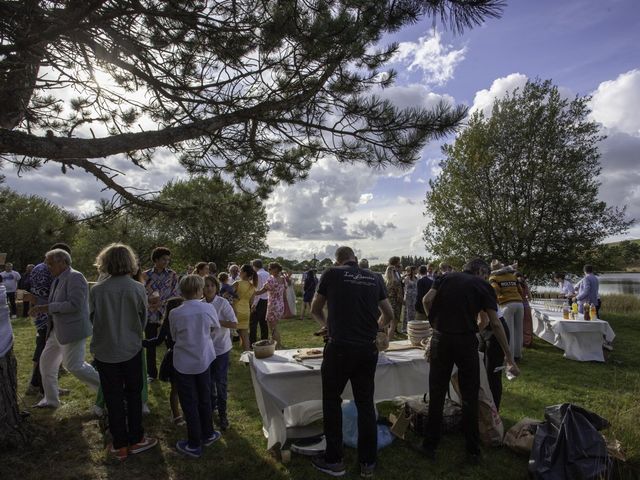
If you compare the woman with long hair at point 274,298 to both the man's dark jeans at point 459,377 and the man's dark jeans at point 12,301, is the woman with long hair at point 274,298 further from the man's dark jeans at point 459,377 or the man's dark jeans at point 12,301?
the man's dark jeans at point 12,301

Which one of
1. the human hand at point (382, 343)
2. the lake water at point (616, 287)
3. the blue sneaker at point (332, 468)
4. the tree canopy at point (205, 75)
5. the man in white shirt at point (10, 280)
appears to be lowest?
the lake water at point (616, 287)

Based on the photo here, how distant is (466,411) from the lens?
11.5ft

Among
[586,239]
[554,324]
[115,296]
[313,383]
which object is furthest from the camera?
[586,239]

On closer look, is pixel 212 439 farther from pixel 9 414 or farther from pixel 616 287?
pixel 616 287

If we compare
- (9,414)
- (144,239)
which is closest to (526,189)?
(9,414)

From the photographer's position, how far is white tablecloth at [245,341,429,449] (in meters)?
3.56

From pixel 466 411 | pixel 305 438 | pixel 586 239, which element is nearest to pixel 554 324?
pixel 466 411

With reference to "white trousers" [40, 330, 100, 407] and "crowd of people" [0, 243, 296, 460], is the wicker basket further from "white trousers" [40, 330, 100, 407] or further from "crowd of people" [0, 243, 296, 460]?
"white trousers" [40, 330, 100, 407]

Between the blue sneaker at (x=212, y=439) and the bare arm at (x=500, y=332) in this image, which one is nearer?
the bare arm at (x=500, y=332)

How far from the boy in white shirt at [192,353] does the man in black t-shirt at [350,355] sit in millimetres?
1083

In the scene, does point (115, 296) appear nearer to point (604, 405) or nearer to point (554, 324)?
point (604, 405)

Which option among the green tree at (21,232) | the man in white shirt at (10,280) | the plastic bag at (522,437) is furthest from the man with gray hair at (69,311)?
the green tree at (21,232)

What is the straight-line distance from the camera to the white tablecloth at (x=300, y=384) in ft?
11.7

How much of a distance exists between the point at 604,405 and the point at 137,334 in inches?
216
